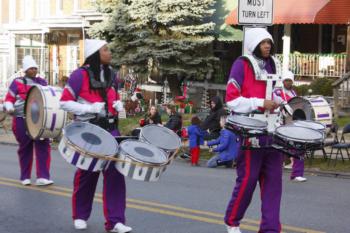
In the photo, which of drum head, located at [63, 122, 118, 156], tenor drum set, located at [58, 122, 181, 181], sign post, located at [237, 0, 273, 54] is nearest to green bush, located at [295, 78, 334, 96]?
sign post, located at [237, 0, 273, 54]

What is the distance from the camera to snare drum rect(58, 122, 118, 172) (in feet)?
22.6

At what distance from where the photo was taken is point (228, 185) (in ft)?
38.9

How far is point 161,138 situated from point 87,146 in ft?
2.94

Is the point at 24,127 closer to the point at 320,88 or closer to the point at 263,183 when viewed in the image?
the point at 263,183

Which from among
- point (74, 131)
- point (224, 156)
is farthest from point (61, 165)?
point (74, 131)

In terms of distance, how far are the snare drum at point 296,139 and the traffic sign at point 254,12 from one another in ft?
19.7

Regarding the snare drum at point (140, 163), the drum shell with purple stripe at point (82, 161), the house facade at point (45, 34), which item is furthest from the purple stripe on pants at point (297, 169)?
the house facade at point (45, 34)

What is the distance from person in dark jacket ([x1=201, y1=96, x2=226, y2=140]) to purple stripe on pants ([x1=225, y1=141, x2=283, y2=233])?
32.6ft

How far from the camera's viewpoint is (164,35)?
27328mm

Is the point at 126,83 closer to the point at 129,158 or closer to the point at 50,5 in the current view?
the point at 50,5

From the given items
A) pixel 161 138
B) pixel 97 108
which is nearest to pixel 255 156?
pixel 161 138

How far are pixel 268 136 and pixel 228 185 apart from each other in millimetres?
5182

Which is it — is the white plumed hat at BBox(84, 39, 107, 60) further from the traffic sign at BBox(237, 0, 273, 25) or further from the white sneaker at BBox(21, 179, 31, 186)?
the traffic sign at BBox(237, 0, 273, 25)

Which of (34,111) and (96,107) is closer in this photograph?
(96,107)
